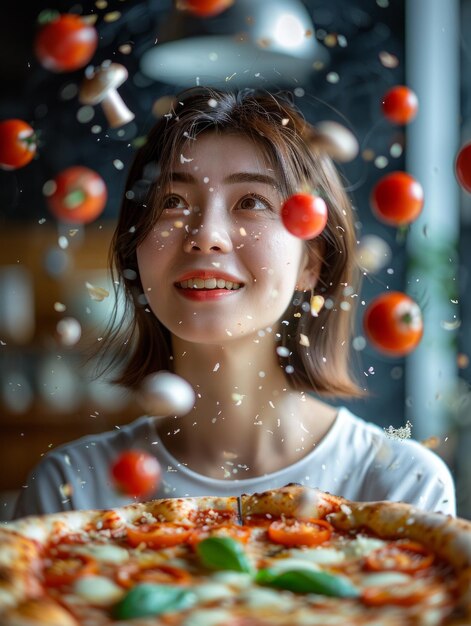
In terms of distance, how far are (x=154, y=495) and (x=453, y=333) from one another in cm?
37

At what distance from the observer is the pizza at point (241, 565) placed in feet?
1.65

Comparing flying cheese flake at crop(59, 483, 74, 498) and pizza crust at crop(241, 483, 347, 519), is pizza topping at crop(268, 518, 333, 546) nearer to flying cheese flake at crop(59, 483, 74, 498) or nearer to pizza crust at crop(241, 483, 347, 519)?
pizza crust at crop(241, 483, 347, 519)

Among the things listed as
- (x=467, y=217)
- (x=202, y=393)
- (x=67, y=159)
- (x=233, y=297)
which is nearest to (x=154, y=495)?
(x=202, y=393)

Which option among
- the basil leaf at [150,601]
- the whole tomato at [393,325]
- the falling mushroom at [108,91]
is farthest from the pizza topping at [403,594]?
the falling mushroom at [108,91]

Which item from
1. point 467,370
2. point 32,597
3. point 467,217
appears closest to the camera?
point 32,597

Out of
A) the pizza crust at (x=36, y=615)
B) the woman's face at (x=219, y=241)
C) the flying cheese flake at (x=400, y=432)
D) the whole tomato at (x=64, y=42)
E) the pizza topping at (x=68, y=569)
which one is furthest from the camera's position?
the flying cheese flake at (x=400, y=432)

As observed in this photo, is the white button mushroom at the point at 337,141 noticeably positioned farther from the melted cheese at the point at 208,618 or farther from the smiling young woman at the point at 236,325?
the melted cheese at the point at 208,618

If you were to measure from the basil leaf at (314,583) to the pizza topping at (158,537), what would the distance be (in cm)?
12

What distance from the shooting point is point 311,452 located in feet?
2.88

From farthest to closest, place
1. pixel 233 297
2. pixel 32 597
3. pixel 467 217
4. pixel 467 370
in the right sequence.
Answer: pixel 467 217, pixel 467 370, pixel 233 297, pixel 32 597

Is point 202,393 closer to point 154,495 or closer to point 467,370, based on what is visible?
point 154,495

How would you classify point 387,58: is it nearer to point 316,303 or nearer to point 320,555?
point 316,303

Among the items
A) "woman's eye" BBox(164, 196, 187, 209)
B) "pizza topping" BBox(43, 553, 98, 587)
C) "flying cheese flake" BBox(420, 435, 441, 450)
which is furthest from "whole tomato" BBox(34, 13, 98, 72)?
"flying cheese flake" BBox(420, 435, 441, 450)

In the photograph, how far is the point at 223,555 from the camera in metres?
0.59
